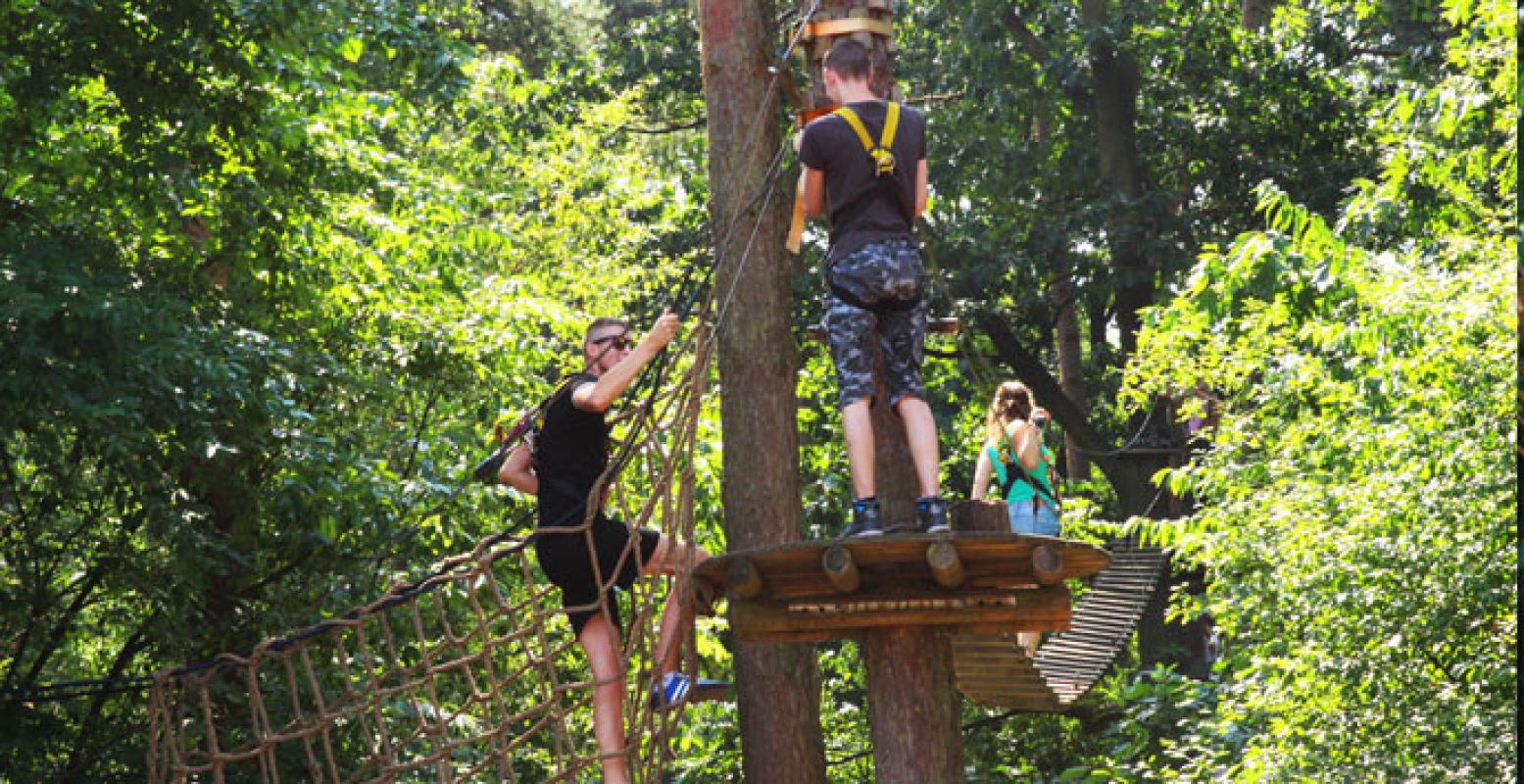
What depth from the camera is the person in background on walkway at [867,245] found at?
177 inches

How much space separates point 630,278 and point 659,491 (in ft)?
30.5

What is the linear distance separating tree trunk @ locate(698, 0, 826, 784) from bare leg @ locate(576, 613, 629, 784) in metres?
0.44

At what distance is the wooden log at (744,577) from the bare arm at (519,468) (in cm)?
77

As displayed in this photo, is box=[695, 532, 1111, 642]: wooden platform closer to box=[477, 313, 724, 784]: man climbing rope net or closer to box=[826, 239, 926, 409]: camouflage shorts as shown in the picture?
box=[477, 313, 724, 784]: man climbing rope net

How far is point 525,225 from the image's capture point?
1440 centimetres

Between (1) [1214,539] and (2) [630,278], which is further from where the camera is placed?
(2) [630,278]

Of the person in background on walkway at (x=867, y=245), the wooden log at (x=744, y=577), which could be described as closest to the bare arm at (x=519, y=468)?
the wooden log at (x=744, y=577)

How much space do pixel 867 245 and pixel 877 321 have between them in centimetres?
18

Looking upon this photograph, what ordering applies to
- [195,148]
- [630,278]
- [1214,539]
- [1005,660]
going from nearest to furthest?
[1005,660] < [195,148] < [1214,539] < [630,278]

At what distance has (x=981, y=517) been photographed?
4297mm

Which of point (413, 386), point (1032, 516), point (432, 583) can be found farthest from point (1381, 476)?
point (413, 386)

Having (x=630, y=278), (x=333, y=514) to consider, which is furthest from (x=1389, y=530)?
(x=630, y=278)

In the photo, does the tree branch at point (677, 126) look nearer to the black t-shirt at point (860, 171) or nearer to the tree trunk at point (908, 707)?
the black t-shirt at point (860, 171)

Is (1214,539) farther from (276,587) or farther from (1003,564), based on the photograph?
(1003,564)
